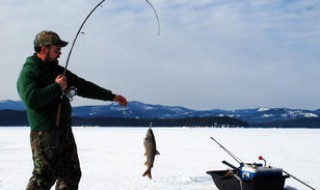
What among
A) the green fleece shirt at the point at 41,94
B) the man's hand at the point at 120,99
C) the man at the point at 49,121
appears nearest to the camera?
the green fleece shirt at the point at 41,94

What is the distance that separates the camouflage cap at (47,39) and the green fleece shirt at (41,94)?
0.11 m

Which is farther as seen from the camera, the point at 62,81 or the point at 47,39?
the point at 47,39

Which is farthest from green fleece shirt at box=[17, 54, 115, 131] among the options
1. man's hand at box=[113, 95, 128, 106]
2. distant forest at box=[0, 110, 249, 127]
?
distant forest at box=[0, 110, 249, 127]

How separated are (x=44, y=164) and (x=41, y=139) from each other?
185mm

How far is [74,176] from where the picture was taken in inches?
140

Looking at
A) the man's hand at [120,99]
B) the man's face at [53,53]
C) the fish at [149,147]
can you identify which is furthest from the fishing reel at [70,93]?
the fish at [149,147]

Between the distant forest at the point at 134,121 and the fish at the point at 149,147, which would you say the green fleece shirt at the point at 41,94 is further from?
the distant forest at the point at 134,121

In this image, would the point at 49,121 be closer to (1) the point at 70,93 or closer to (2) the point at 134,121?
(1) the point at 70,93

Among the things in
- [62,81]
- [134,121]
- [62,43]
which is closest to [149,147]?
[62,81]

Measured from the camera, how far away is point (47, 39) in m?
3.37

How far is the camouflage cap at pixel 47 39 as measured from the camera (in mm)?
3369

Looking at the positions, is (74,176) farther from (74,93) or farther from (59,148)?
(74,93)

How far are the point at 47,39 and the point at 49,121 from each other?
582 mm

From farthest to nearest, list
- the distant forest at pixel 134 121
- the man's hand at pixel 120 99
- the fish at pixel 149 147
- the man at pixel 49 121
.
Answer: the distant forest at pixel 134 121
the man's hand at pixel 120 99
the man at pixel 49 121
the fish at pixel 149 147
